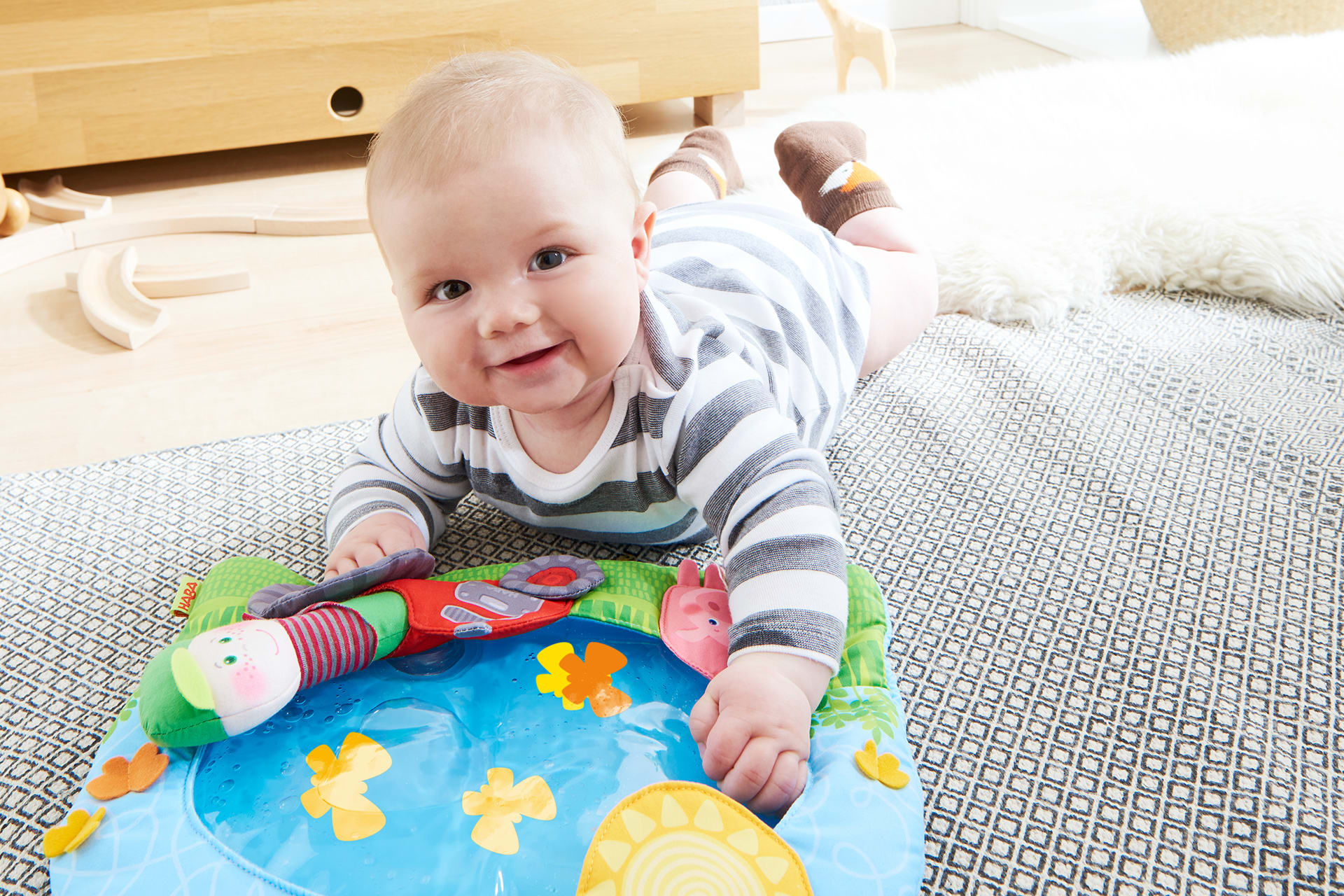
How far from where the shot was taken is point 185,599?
2.15 feet

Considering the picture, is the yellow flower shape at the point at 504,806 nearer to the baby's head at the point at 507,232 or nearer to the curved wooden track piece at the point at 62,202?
the baby's head at the point at 507,232

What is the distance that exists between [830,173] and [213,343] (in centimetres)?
68

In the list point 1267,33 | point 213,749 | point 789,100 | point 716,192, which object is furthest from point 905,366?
point 1267,33

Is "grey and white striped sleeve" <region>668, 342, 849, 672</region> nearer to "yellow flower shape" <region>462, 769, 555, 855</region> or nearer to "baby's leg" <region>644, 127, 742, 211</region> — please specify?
"yellow flower shape" <region>462, 769, 555, 855</region>

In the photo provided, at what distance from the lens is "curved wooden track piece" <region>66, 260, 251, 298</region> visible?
4.00 feet

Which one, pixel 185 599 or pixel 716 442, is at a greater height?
pixel 716 442

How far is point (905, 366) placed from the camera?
0.93m

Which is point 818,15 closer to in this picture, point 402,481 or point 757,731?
point 402,481

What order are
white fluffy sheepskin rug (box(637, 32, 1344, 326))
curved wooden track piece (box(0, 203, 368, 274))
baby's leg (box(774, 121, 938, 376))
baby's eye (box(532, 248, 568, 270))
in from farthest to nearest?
curved wooden track piece (box(0, 203, 368, 274)) < white fluffy sheepskin rug (box(637, 32, 1344, 326)) < baby's leg (box(774, 121, 938, 376)) < baby's eye (box(532, 248, 568, 270))

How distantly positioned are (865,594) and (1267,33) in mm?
1749

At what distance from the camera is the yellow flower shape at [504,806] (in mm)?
478

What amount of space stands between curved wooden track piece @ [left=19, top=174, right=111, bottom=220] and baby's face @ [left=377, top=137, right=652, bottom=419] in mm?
1131

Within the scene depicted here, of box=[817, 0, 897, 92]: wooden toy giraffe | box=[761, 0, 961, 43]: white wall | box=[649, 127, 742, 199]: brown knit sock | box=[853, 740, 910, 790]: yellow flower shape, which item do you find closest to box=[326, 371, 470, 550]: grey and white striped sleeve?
box=[853, 740, 910, 790]: yellow flower shape

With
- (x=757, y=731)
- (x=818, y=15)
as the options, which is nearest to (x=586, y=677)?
(x=757, y=731)
